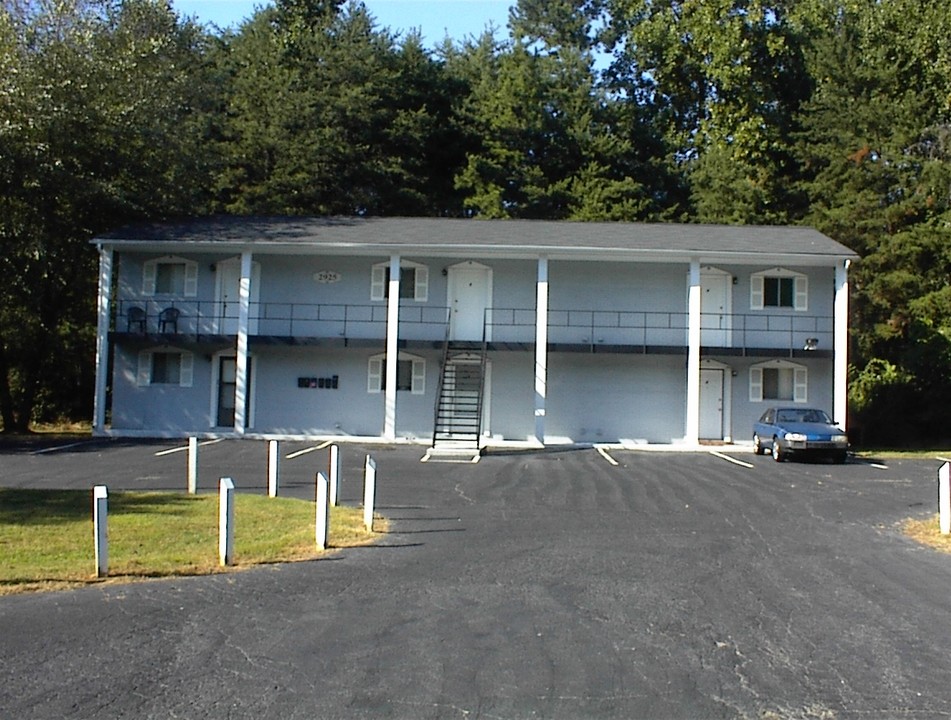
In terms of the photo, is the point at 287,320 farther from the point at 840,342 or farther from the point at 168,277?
the point at 840,342

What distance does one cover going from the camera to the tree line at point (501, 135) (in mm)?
34469

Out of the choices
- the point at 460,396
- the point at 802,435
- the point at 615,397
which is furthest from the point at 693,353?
the point at 460,396

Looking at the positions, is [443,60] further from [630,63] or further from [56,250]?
[56,250]

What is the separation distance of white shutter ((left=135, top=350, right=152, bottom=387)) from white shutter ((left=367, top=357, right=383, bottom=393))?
6.93 m

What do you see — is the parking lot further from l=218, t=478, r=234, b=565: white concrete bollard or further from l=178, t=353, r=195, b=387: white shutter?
l=178, t=353, r=195, b=387: white shutter

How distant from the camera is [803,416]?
27062mm

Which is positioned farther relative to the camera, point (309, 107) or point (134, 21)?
point (309, 107)

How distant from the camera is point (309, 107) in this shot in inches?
1748

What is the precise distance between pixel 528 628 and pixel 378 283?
2464 cm

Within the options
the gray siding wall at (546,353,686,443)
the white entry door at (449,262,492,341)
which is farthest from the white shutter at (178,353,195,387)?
the gray siding wall at (546,353,686,443)

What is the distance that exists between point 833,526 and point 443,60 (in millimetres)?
43332

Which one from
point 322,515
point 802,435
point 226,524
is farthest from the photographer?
point 802,435

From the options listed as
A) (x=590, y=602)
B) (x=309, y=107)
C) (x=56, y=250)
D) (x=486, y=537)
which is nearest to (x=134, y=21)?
(x=309, y=107)

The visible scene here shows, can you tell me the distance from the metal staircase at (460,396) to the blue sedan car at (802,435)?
25.1 feet
